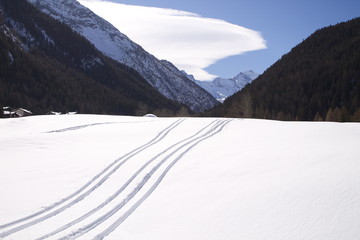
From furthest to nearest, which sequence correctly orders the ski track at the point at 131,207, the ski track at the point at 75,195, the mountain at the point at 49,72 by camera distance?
1. the mountain at the point at 49,72
2. the ski track at the point at 75,195
3. the ski track at the point at 131,207

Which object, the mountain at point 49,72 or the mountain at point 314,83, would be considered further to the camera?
the mountain at point 49,72

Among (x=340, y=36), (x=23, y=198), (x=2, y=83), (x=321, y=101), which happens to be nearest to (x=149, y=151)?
(x=23, y=198)

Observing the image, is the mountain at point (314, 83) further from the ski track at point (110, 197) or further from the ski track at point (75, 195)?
the ski track at point (75, 195)

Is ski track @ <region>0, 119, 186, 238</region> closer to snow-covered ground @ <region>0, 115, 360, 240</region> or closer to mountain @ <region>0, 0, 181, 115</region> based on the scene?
snow-covered ground @ <region>0, 115, 360, 240</region>

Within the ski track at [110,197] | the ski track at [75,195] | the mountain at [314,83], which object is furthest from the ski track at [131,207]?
the mountain at [314,83]

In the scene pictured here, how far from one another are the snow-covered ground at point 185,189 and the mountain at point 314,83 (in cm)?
6557

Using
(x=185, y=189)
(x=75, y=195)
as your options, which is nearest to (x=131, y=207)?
(x=185, y=189)

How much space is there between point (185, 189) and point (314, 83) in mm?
108543

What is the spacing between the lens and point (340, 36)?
418 feet

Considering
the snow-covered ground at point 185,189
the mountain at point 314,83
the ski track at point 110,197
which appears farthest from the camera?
the mountain at point 314,83

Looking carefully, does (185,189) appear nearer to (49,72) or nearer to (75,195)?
(75,195)

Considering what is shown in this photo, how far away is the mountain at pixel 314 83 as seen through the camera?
93000 mm

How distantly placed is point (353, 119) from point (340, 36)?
2969 inches

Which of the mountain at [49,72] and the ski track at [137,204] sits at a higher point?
the mountain at [49,72]
